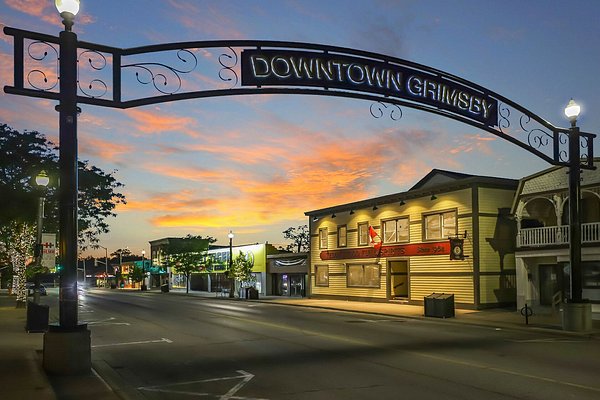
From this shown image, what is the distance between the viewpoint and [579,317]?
18.5m

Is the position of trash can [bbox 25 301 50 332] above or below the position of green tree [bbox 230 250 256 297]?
above

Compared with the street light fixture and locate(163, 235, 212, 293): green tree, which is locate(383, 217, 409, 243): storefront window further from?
locate(163, 235, 212, 293): green tree

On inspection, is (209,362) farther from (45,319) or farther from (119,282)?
(119,282)

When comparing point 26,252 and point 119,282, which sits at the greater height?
point 26,252

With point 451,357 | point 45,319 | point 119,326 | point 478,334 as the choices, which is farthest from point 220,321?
point 451,357

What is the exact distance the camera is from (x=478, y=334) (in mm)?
18625

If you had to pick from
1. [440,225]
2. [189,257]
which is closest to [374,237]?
[440,225]

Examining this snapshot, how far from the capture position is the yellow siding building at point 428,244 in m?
30.5

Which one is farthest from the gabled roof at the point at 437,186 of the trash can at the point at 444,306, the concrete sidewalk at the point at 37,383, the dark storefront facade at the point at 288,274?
the concrete sidewalk at the point at 37,383

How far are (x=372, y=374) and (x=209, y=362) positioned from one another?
12.6 feet

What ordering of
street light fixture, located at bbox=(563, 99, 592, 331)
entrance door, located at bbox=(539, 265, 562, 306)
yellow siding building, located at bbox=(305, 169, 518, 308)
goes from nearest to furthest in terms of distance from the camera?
street light fixture, located at bbox=(563, 99, 592, 331) → entrance door, located at bbox=(539, 265, 562, 306) → yellow siding building, located at bbox=(305, 169, 518, 308)

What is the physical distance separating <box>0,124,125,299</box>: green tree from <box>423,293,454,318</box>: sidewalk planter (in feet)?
56.0

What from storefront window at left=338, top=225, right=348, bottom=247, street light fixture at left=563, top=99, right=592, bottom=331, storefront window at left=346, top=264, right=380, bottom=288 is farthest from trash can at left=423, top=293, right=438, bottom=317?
storefront window at left=338, top=225, right=348, bottom=247

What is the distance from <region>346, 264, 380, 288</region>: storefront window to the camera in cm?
3812
